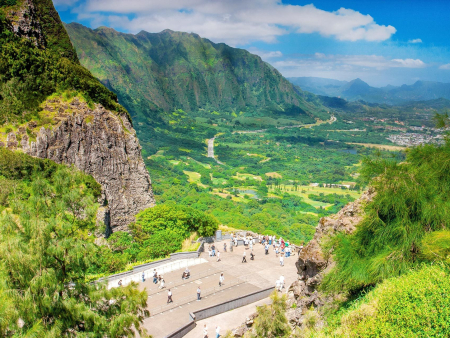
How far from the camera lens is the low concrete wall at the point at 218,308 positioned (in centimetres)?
1664

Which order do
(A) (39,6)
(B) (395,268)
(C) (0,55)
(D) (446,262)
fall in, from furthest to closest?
(A) (39,6) → (C) (0,55) → (B) (395,268) → (D) (446,262)

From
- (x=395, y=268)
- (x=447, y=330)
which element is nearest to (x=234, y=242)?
(x=395, y=268)

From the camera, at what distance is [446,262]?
30.1 feet

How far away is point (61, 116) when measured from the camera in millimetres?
34469

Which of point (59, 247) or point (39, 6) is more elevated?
point (39, 6)

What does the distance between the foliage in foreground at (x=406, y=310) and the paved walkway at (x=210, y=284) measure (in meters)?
10.3

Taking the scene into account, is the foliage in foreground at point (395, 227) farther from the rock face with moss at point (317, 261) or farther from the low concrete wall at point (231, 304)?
the low concrete wall at point (231, 304)

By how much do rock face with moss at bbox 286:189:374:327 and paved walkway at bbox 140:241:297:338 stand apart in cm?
588

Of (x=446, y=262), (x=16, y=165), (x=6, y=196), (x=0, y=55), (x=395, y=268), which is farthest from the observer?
(x=0, y=55)

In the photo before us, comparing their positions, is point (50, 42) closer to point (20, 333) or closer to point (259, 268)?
point (259, 268)

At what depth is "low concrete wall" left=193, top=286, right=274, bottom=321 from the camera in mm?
18250

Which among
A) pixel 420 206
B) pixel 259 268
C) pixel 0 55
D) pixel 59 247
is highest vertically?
pixel 0 55

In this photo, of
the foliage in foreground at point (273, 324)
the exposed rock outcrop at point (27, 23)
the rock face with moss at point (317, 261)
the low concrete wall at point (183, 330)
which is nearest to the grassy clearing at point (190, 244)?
the low concrete wall at point (183, 330)

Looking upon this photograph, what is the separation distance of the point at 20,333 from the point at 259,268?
17285mm
